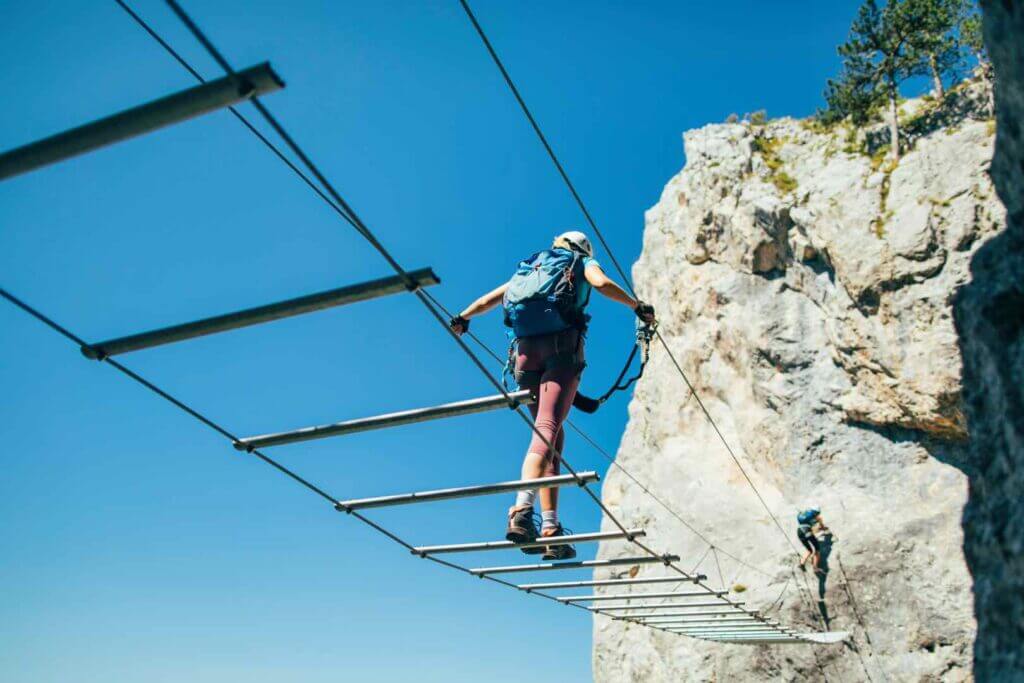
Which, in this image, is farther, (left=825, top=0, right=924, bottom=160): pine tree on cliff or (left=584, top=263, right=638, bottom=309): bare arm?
(left=825, top=0, right=924, bottom=160): pine tree on cliff

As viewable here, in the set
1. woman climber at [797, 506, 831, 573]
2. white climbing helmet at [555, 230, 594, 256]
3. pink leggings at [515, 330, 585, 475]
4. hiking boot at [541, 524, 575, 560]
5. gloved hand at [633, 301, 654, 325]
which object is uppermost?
woman climber at [797, 506, 831, 573]

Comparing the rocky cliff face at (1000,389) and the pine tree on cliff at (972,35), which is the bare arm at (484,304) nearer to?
the rocky cliff face at (1000,389)

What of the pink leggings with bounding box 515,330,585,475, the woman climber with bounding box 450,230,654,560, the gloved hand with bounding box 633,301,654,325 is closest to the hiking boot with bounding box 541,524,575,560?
the woman climber with bounding box 450,230,654,560

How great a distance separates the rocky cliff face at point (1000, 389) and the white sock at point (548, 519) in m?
3.45

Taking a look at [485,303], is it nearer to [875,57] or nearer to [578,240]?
[578,240]

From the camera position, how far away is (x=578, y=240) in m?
7.11

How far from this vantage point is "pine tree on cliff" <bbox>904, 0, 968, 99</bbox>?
26656 mm

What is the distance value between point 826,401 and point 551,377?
52.4 feet

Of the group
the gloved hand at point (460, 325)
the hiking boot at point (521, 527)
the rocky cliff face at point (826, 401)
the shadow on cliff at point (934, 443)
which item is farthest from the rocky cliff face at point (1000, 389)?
the shadow on cliff at point (934, 443)

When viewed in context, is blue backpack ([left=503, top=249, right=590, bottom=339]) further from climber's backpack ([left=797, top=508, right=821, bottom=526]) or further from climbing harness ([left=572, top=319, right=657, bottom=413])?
climber's backpack ([left=797, top=508, right=821, bottom=526])

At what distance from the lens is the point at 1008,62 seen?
20.3 feet

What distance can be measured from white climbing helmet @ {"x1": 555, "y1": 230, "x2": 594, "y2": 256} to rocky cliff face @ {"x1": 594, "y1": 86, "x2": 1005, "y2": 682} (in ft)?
44.8

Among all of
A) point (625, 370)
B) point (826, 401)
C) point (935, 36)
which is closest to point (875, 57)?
point (935, 36)

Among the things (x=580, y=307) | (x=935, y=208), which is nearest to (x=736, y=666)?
(x=935, y=208)
